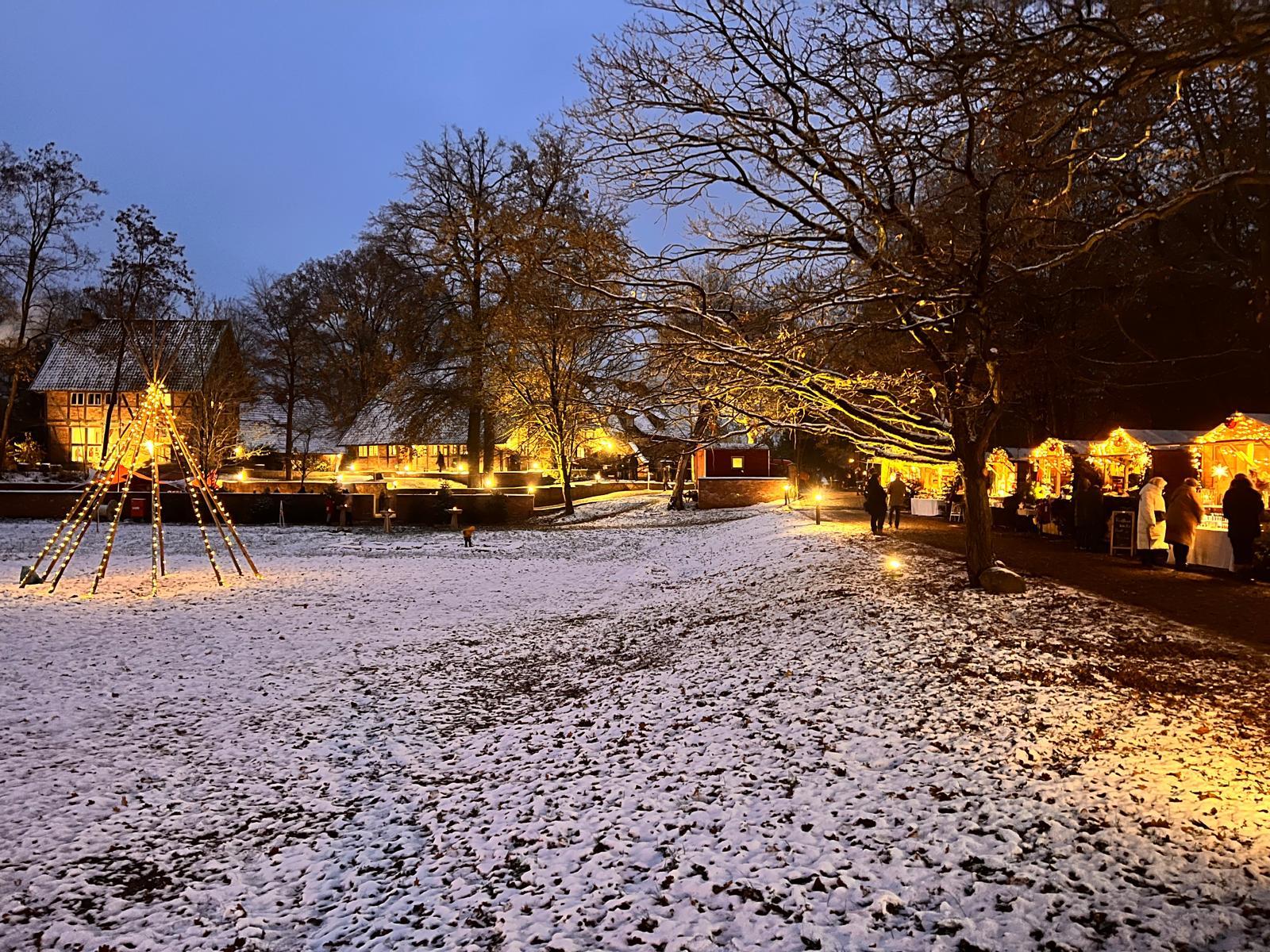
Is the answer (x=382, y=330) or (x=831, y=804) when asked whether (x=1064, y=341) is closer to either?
(x=831, y=804)

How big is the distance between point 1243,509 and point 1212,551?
971mm

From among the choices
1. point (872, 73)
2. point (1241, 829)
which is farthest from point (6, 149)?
point (1241, 829)

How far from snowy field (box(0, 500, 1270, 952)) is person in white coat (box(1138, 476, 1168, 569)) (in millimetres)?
5744

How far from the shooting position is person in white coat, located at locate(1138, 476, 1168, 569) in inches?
591

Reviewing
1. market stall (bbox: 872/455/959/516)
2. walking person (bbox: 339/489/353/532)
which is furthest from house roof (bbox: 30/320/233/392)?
market stall (bbox: 872/455/959/516)

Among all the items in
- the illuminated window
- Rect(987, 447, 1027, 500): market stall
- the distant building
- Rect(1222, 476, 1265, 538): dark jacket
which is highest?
the distant building

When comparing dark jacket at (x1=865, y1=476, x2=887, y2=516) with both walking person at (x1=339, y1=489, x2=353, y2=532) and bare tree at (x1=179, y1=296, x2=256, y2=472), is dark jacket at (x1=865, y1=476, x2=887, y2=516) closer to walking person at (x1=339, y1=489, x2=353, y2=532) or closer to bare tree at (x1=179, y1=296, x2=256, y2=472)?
walking person at (x1=339, y1=489, x2=353, y2=532)

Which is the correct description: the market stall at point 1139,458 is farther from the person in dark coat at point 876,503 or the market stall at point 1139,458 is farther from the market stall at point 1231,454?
the person in dark coat at point 876,503

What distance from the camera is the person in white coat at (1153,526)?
15.0 metres

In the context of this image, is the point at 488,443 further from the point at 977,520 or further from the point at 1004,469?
the point at 977,520

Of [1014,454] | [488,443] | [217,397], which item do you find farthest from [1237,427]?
[217,397]

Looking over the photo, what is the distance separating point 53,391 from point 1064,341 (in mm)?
59771

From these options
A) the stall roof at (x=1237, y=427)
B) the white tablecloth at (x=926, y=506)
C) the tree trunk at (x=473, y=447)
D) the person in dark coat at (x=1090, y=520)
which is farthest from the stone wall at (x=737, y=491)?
the stall roof at (x=1237, y=427)

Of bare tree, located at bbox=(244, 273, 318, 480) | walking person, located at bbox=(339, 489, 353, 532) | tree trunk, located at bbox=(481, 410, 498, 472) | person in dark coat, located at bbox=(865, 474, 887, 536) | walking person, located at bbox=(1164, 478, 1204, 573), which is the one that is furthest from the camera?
bare tree, located at bbox=(244, 273, 318, 480)
